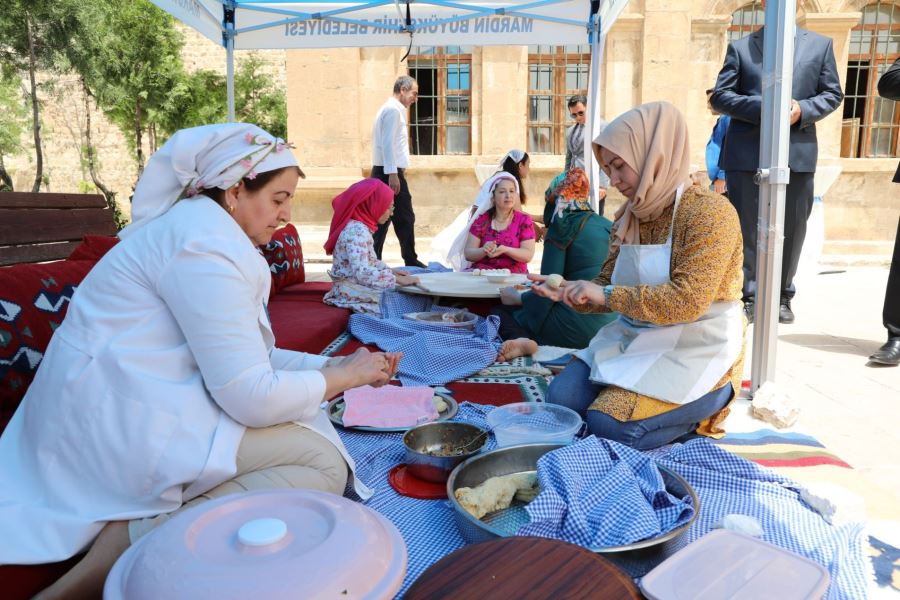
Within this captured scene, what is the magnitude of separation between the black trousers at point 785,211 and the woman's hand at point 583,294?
9.02 feet

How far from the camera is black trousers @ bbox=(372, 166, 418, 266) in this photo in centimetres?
732

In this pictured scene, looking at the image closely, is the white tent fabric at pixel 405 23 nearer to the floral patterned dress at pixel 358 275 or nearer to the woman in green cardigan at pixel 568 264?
the floral patterned dress at pixel 358 275

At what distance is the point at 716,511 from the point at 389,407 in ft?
4.47

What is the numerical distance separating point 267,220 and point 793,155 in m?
4.35

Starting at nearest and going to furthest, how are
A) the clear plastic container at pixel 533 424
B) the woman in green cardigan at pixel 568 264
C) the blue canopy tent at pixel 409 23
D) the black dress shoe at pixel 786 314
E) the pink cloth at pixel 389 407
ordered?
the clear plastic container at pixel 533 424 < the pink cloth at pixel 389 407 < the woman in green cardigan at pixel 568 264 < the black dress shoe at pixel 786 314 < the blue canopy tent at pixel 409 23

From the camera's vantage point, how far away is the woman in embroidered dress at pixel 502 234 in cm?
517

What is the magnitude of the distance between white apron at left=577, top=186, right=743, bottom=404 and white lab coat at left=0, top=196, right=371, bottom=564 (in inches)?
55.7

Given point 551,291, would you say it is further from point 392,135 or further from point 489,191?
point 392,135

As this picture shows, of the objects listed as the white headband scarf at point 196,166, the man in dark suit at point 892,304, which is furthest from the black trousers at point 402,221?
the white headband scarf at point 196,166

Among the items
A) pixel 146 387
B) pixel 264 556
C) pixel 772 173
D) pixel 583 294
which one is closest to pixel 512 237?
pixel 772 173

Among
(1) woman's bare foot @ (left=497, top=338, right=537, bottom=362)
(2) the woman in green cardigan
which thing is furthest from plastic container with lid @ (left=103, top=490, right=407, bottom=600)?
(2) the woman in green cardigan

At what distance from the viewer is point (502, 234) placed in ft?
17.3

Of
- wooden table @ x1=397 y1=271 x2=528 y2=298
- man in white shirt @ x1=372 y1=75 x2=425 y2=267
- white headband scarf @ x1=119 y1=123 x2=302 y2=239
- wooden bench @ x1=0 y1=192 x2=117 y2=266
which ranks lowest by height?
wooden table @ x1=397 y1=271 x2=528 y2=298

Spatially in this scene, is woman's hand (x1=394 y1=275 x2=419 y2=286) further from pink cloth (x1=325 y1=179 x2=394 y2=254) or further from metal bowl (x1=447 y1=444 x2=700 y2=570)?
metal bowl (x1=447 y1=444 x2=700 y2=570)
